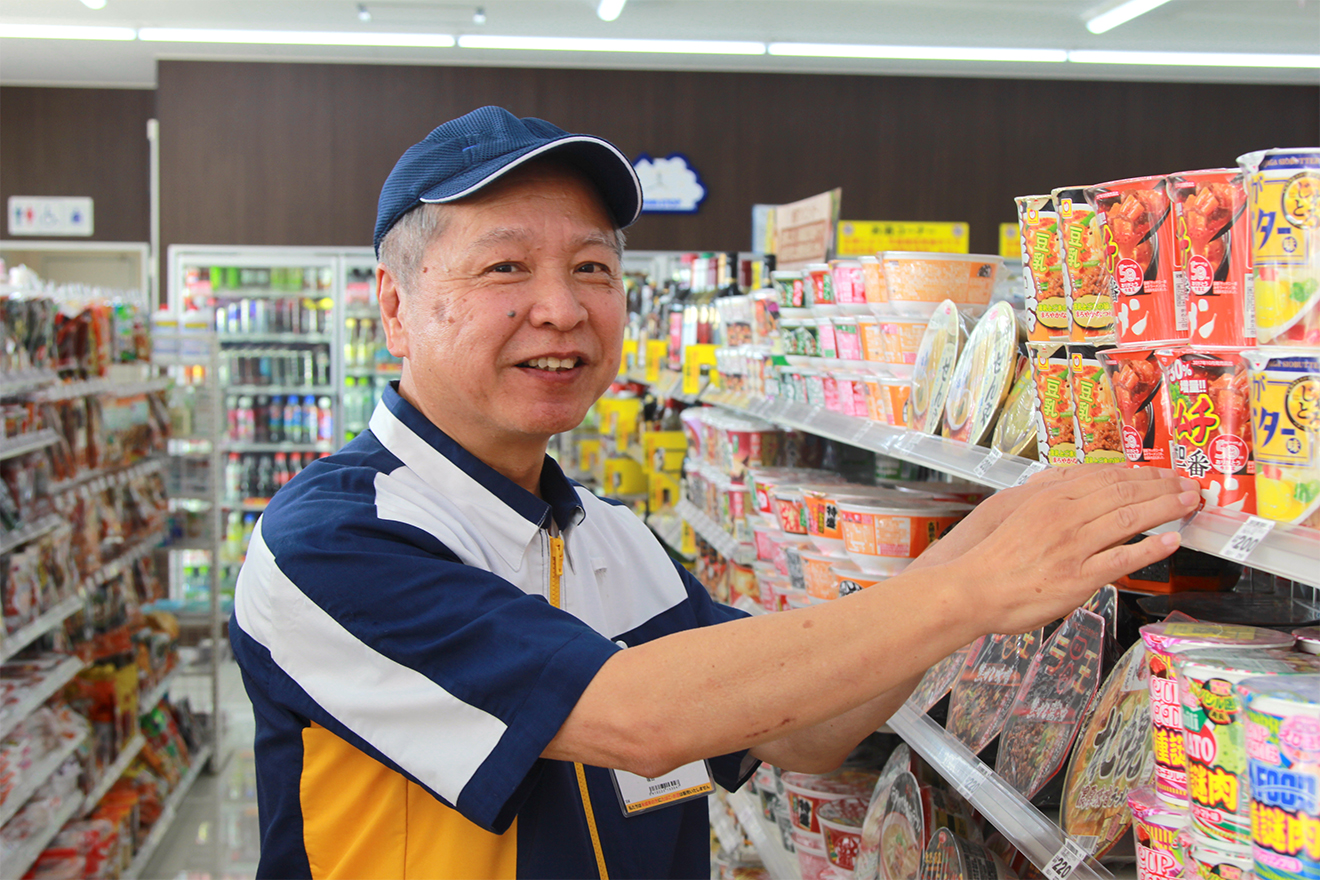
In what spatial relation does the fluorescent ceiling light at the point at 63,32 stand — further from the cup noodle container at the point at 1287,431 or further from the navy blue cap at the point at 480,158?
the cup noodle container at the point at 1287,431

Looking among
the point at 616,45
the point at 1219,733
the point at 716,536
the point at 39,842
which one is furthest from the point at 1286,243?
the point at 616,45

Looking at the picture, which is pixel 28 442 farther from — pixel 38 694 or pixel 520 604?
pixel 520 604

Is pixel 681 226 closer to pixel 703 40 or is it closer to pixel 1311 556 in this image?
pixel 703 40

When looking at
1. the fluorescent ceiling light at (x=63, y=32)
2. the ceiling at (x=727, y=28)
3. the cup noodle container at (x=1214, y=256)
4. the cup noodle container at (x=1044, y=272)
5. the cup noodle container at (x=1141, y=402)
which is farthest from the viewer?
the fluorescent ceiling light at (x=63, y=32)

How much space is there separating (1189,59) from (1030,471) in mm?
8204

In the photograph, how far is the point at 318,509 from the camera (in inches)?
44.4

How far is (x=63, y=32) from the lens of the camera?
7.44 metres

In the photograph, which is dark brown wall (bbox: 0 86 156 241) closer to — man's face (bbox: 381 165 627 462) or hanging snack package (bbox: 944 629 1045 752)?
man's face (bbox: 381 165 627 462)

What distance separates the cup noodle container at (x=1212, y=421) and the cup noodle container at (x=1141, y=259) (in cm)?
4

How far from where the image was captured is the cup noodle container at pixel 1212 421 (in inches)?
36.8

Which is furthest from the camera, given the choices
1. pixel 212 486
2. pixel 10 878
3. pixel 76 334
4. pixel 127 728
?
pixel 212 486

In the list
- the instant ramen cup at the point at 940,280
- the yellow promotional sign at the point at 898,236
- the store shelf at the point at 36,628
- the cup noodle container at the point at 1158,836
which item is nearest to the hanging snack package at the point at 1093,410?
the cup noodle container at the point at 1158,836

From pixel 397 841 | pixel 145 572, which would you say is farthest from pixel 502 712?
pixel 145 572

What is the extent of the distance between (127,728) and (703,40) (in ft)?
19.4
